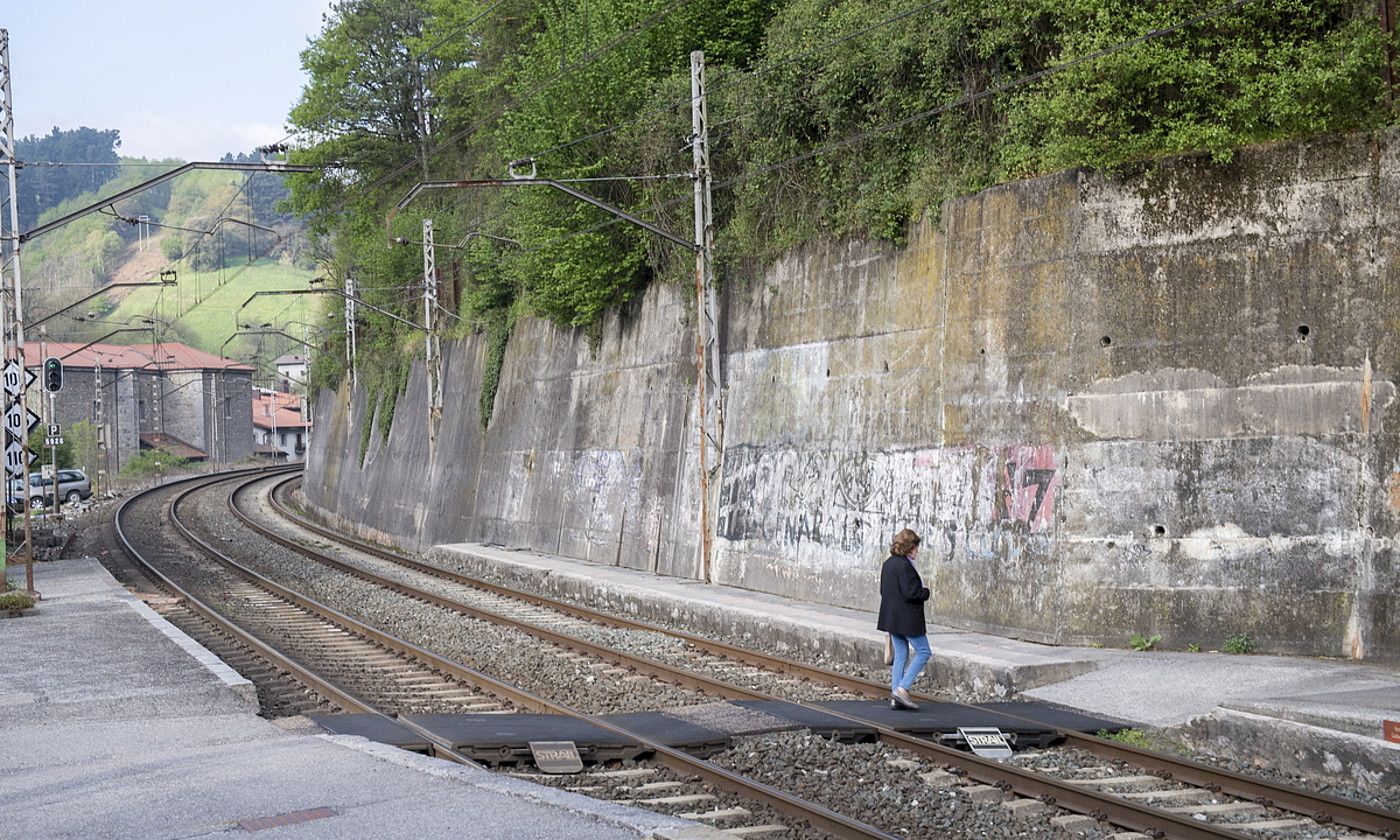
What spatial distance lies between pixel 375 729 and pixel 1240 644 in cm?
911

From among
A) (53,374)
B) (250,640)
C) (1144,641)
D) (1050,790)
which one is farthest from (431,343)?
(1050,790)

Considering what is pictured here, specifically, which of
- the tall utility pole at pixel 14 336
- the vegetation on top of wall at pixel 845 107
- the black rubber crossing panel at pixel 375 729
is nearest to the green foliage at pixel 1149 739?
the black rubber crossing panel at pixel 375 729

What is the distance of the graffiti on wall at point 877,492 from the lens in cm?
1703

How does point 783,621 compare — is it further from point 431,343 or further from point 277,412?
point 277,412

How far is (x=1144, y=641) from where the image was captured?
15320 millimetres

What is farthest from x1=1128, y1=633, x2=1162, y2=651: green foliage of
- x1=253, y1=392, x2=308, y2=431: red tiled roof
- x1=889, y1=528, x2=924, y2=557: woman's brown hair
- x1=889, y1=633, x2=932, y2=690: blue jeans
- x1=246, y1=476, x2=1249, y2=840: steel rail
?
x1=253, y1=392, x2=308, y2=431: red tiled roof

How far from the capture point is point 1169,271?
15844 mm

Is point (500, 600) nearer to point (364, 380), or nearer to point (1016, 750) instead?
point (1016, 750)

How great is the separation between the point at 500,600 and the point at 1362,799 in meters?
17.3

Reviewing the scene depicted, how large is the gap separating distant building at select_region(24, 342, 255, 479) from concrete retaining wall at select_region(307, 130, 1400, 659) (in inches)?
3722

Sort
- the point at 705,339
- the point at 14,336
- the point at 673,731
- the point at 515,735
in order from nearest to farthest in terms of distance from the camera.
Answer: the point at 515,735 → the point at 673,731 → the point at 705,339 → the point at 14,336

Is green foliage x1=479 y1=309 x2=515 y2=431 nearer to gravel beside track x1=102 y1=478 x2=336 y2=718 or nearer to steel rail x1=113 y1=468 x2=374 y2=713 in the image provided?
steel rail x1=113 y1=468 x2=374 y2=713

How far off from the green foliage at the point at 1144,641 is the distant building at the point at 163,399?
10129 cm

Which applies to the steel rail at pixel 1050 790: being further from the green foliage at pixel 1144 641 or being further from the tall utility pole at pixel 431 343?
the tall utility pole at pixel 431 343
